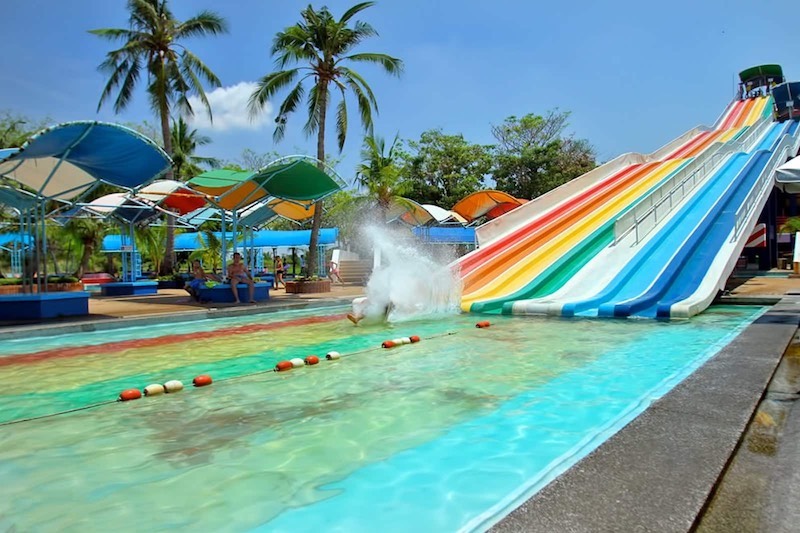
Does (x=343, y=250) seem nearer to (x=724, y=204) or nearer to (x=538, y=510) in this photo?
(x=724, y=204)

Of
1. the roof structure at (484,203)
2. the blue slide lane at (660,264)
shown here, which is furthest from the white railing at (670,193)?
the roof structure at (484,203)

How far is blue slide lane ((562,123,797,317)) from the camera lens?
31.2 feet

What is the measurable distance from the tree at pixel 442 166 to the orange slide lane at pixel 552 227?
58.9 feet

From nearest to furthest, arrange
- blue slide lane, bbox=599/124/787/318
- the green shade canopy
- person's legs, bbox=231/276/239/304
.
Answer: blue slide lane, bbox=599/124/787/318 → person's legs, bbox=231/276/239/304 → the green shade canopy

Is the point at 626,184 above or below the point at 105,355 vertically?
above

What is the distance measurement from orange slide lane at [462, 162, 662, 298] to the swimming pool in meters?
5.36

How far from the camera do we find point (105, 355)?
24.1 feet

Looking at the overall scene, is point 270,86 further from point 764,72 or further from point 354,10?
point 764,72

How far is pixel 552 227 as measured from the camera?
1545cm

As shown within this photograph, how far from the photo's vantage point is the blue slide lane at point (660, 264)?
9.52 meters

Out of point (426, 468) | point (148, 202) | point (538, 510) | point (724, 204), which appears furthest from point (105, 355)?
point (724, 204)

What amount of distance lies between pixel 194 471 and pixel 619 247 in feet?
38.3

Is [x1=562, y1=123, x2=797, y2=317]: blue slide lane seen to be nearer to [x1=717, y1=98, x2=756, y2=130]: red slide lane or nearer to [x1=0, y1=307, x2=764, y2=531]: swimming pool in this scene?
[x1=0, y1=307, x2=764, y2=531]: swimming pool

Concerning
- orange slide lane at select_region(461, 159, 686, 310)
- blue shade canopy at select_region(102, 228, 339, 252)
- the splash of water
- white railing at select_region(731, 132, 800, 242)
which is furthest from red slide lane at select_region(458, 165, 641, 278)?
blue shade canopy at select_region(102, 228, 339, 252)
